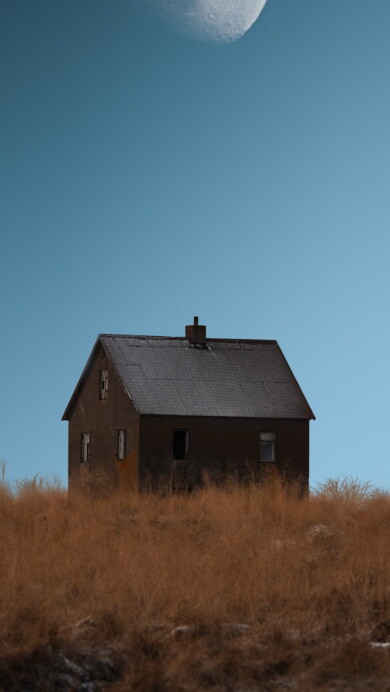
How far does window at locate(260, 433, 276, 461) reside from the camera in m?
35.5

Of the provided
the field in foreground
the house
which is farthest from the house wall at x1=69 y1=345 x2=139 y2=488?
the field in foreground

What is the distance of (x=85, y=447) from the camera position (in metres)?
38.9

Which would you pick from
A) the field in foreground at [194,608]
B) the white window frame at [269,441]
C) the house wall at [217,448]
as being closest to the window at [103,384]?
the house wall at [217,448]

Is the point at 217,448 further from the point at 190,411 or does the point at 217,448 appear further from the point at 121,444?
the point at 121,444

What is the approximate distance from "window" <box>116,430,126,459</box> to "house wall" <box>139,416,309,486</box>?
1.59 metres

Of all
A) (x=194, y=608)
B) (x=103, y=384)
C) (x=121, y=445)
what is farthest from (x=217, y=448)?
(x=194, y=608)

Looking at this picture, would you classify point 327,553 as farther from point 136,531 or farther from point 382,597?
point 136,531

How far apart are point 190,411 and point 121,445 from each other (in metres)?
2.95

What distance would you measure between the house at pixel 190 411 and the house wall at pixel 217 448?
3 centimetres

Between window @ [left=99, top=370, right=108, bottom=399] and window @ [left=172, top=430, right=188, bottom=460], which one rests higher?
window @ [left=99, top=370, right=108, bottom=399]

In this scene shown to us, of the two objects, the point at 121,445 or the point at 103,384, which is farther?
the point at 103,384

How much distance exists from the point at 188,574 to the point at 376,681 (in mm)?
3229

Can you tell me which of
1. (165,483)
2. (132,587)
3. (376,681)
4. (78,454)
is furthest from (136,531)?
(78,454)

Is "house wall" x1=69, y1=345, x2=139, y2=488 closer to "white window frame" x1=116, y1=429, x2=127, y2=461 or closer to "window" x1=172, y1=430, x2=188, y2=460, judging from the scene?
"white window frame" x1=116, y1=429, x2=127, y2=461
